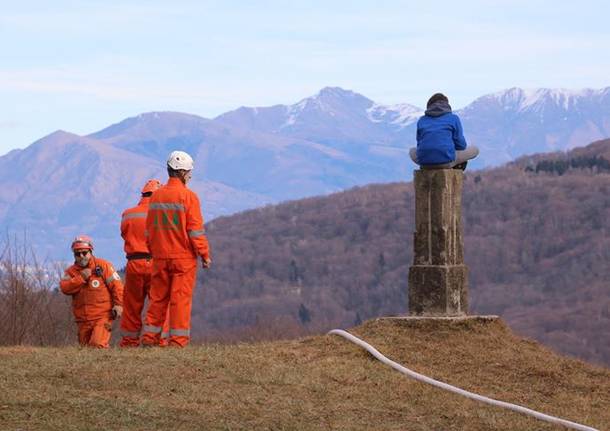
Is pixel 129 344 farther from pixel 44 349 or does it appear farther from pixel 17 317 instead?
pixel 17 317

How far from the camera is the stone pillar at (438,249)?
15414 mm

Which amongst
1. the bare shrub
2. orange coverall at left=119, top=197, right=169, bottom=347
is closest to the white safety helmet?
orange coverall at left=119, top=197, right=169, bottom=347

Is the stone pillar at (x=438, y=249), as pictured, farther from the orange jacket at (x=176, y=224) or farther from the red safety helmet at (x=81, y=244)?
the red safety helmet at (x=81, y=244)

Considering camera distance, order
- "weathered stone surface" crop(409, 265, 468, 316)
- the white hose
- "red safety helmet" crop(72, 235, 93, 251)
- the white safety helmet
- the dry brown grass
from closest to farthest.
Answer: the dry brown grass < the white hose < the white safety helmet < "weathered stone surface" crop(409, 265, 468, 316) < "red safety helmet" crop(72, 235, 93, 251)

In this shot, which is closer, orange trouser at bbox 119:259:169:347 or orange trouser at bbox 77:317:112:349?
orange trouser at bbox 119:259:169:347

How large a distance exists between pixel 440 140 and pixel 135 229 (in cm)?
376

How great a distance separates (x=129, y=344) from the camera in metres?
15.6

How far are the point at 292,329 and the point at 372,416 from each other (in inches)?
5134

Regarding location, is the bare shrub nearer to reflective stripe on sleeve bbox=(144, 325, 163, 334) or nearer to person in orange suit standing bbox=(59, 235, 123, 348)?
person in orange suit standing bbox=(59, 235, 123, 348)

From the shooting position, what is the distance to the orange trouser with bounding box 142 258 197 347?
14422mm

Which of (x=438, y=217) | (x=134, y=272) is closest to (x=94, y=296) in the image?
(x=134, y=272)

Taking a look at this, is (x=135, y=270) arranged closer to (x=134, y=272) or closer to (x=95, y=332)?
(x=134, y=272)

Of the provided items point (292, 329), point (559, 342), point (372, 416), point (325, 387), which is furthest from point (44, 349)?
point (559, 342)

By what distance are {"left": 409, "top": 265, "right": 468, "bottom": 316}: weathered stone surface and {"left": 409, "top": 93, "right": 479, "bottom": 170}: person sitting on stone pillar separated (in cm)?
122
